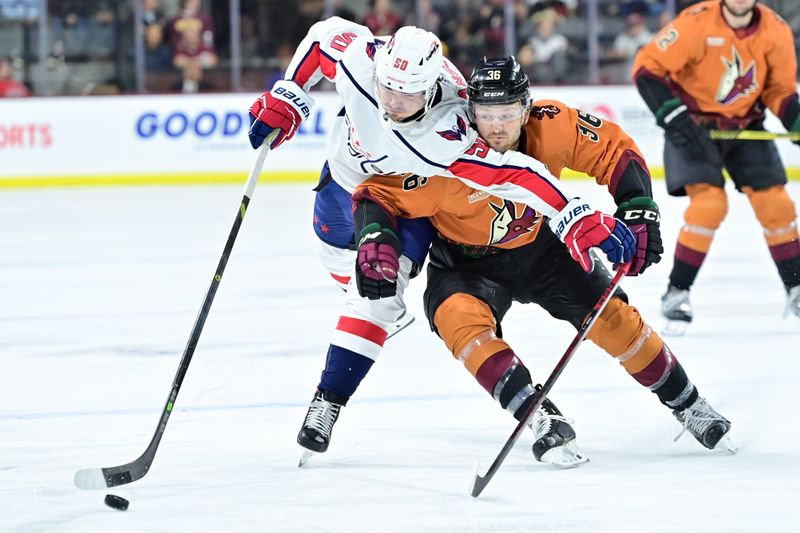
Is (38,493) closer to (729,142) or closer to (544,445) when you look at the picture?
(544,445)

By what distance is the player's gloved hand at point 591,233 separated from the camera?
284 centimetres

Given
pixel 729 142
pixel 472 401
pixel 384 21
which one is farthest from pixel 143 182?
pixel 472 401

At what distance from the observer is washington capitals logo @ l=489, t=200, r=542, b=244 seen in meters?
3.05

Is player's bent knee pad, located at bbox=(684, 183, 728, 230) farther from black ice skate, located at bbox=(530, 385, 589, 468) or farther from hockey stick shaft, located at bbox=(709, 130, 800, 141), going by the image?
black ice skate, located at bbox=(530, 385, 589, 468)

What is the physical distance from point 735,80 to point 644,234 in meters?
2.14

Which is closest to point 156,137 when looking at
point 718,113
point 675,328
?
point 718,113

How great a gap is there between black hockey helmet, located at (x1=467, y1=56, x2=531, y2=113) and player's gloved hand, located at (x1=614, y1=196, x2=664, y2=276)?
0.35 m

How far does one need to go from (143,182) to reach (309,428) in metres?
7.00

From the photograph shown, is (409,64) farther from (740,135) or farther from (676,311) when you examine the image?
(740,135)

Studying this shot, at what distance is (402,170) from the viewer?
299 cm

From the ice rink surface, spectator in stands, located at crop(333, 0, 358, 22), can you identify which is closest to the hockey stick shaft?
the ice rink surface

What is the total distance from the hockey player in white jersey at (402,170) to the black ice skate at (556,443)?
0.40m

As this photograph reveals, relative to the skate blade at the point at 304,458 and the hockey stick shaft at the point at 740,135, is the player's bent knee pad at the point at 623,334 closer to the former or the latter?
the skate blade at the point at 304,458

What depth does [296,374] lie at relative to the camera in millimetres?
4012
